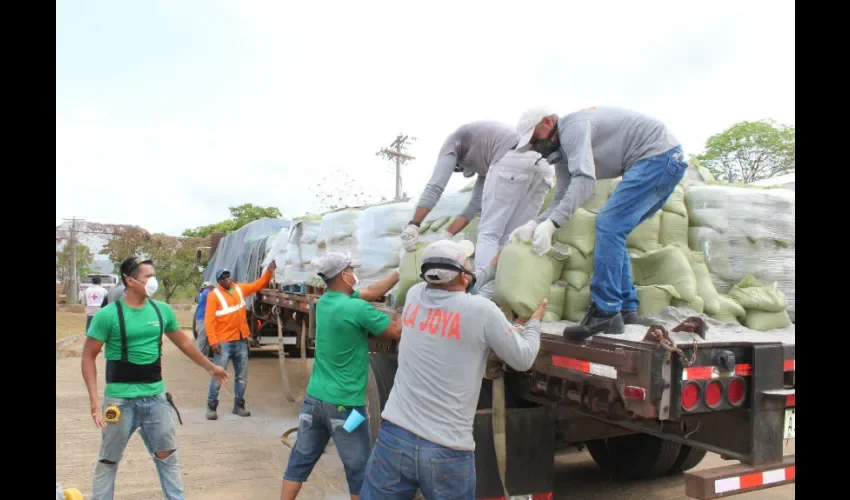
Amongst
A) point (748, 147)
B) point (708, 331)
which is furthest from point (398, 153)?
point (708, 331)

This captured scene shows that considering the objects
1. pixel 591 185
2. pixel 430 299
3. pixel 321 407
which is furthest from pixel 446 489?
pixel 591 185

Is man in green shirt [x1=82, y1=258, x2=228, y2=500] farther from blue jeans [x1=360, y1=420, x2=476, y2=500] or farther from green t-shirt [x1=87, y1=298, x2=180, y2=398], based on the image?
blue jeans [x1=360, y1=420, x2=476, y2=500]

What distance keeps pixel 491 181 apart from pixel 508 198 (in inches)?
7.3

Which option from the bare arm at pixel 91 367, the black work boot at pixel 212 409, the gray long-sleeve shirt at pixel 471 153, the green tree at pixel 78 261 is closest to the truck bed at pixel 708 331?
the gray long-sleeve shirt at pixel 471 153

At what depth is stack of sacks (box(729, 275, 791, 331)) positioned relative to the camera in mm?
3229

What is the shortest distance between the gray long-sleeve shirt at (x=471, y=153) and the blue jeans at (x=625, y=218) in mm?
1274

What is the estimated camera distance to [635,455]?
471 cm

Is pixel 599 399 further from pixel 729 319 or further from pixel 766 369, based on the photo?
pixel 729 319

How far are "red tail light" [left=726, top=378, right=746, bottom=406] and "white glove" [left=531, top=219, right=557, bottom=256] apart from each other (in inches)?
39.4

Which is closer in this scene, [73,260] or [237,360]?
[237,360]

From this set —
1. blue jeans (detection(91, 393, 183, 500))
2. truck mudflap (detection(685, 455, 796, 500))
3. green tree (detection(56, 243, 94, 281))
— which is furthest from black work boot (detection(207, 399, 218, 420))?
green tree (detection(56, 243, 94, 281))

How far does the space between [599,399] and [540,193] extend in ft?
5.48

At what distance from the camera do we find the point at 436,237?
179 inches

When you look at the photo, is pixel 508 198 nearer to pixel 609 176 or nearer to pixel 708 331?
pixel 609 176
